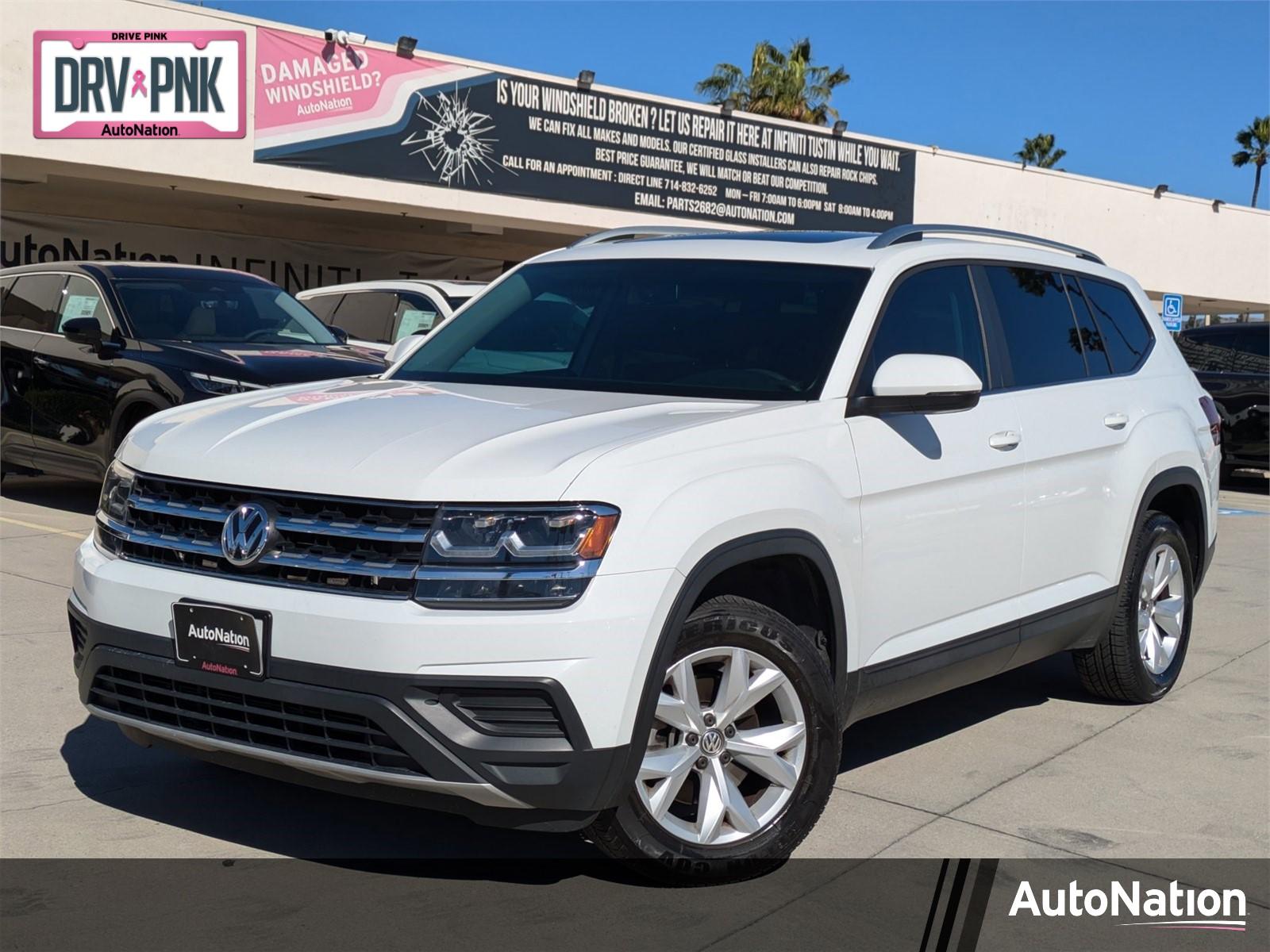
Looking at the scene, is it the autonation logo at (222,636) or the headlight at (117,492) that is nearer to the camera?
the autonation logo at (222,636)

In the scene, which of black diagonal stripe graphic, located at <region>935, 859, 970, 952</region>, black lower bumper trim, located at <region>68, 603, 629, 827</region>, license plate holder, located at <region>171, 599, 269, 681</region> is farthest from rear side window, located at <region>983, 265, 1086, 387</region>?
license plate holder, located at <region>171, 599, 269, 681</region>

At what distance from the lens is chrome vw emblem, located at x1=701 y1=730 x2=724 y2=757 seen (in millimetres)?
3840

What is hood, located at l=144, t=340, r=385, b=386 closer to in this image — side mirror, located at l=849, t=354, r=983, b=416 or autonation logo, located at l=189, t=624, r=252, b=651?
side mirror, located at l=849, t=354, r=983, b=416

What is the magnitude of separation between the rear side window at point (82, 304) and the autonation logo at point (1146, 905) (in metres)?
7.84

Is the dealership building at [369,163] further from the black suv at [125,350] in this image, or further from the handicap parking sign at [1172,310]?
the black suv at [125,350]

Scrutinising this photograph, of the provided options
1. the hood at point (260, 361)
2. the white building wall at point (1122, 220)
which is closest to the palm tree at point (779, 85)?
the white building wall at point (1122, 220)

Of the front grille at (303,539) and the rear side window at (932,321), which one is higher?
the rear side window at (932,321)

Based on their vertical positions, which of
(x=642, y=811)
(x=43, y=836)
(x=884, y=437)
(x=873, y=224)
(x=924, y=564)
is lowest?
(x=43, y=836)

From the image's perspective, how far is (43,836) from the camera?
4.17m

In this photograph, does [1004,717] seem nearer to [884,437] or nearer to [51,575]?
[884,437]

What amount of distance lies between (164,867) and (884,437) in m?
2.43

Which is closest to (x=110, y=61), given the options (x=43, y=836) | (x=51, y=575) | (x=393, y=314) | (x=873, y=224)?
(x=393, y=314)

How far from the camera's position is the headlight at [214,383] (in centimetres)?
901

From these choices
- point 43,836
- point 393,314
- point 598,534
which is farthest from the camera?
point 393,314
